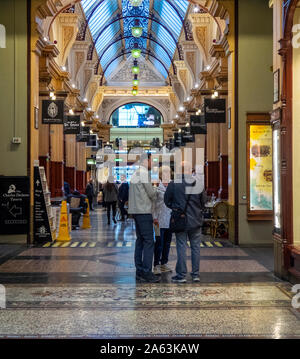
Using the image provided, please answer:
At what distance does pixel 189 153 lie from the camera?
2386 centimetres

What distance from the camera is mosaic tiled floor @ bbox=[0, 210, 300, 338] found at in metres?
5.20

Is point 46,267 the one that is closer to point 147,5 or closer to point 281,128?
point 281,128

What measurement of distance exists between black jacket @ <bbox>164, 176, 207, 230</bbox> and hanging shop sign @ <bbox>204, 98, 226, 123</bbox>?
240 inches

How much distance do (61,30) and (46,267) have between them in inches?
476

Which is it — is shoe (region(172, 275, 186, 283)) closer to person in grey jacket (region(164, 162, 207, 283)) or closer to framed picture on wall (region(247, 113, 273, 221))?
person in grey jacket (region(164, 162, 207, 283))

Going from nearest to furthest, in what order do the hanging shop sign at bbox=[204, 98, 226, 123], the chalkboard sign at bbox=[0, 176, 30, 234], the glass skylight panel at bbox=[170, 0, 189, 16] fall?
the chalkboard sign at bbox=[0, 176, 30, 234] < the hanging shop sign at bbox=[204, 98, 226, 123] < the glass skylight panel at bbox=[170, 0, 189, 16]

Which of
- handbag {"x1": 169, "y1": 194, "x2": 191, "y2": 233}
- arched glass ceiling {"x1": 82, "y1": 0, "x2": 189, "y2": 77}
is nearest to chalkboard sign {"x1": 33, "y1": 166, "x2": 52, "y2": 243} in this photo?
handbag {"x1": 169, "y1": 194, "x2": 191, "y2": 233}

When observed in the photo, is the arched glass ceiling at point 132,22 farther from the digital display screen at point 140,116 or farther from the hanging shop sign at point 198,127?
the digital display screen at point 140,116

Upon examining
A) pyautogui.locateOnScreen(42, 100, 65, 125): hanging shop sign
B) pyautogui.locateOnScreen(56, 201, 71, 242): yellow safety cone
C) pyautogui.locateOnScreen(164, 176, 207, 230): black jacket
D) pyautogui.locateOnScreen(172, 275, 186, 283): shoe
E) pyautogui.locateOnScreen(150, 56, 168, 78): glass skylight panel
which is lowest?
pyautogui.locateOnScreen(172, 275, 186, 283): shoe

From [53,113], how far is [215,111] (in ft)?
13.4

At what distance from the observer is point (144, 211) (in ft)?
25.3

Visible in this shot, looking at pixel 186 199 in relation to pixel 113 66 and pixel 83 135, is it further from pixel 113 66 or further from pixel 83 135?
pixel 113 66

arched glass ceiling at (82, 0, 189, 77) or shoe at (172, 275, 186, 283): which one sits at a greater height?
arched glass ceiling at (82, 0, 189, 77)

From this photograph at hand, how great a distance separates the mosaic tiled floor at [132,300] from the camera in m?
5.20
